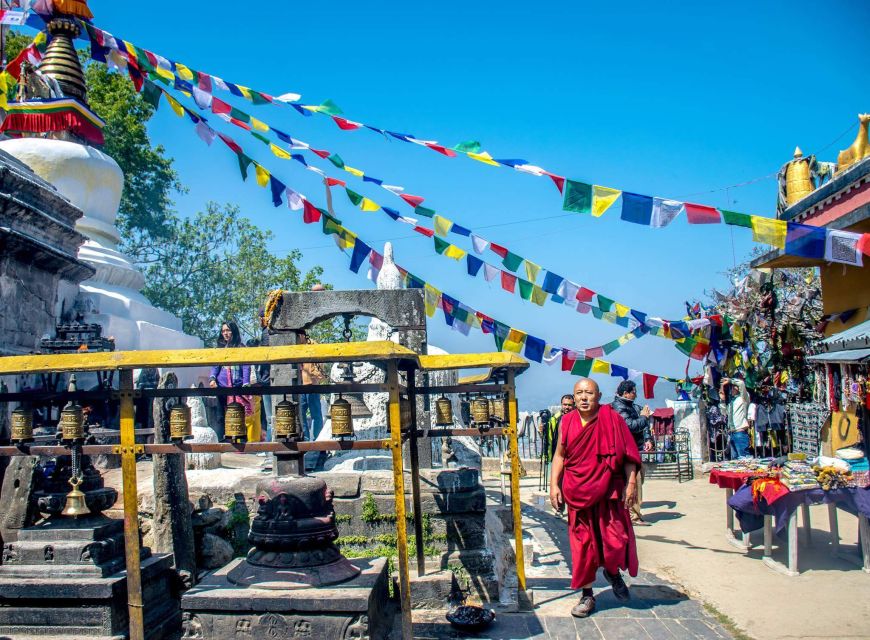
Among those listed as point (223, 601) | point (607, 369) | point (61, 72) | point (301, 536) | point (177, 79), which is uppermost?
point (61, 72)

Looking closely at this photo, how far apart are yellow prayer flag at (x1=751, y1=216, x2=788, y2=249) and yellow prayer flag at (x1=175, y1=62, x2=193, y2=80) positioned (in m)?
7.12

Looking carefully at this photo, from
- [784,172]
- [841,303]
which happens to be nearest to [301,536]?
[841,303]

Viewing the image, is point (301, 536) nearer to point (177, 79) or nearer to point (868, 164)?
point (177, 79)

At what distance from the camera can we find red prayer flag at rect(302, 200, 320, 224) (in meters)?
9.63

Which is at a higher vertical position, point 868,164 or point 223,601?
point 868,164

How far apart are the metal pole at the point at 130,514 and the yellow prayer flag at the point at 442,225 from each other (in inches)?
228

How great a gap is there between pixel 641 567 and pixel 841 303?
21.5ft

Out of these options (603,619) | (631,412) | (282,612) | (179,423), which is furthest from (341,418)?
(631,412)

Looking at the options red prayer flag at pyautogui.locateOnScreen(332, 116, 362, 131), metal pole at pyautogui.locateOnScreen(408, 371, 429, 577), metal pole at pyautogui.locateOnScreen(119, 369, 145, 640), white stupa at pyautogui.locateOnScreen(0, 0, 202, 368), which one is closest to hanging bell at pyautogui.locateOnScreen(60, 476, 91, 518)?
metal pole at pyautogui.locateOnScreen(119, 369, 145, 640)

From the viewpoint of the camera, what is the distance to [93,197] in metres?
13.4

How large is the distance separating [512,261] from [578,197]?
259 cm

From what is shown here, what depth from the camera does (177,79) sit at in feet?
27.8

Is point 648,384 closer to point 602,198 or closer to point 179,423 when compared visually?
point 602,198

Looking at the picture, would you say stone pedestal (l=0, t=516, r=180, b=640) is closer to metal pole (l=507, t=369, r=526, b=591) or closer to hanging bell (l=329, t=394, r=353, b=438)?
hanging bell (l=329, t=394, r=353, b=438)
